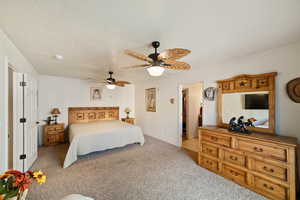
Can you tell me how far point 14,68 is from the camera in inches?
80.4

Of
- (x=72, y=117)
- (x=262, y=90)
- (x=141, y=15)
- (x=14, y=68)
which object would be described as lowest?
(x=72, y=117)

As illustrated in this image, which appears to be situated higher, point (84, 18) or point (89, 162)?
point (84, 18)

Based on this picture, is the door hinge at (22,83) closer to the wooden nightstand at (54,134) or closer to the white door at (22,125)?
the white door at (22,125)

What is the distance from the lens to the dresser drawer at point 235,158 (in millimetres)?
2057

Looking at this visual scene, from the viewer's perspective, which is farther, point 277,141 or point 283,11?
A: point 277,141

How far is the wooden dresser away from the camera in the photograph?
164 cm

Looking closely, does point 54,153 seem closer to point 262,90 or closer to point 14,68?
point 14,68

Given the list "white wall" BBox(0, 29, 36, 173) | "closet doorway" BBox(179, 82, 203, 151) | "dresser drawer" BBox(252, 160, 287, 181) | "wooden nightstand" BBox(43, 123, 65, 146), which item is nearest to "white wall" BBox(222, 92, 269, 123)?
"dresser drawer" BBox(252, 160, 287, 181)

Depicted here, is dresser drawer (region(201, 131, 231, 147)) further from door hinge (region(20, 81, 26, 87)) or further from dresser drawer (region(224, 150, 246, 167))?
door hinge (region(20, 81, 26, 87))

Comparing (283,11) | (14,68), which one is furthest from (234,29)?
(14,68)

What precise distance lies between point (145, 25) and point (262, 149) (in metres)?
2.54

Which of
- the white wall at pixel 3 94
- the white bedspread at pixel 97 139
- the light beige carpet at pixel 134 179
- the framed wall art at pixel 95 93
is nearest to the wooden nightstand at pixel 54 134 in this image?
the light beige carpet at pixel 134 179

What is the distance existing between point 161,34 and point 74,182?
2.92m

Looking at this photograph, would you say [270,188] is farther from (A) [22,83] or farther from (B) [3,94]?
(A) [22,83]
